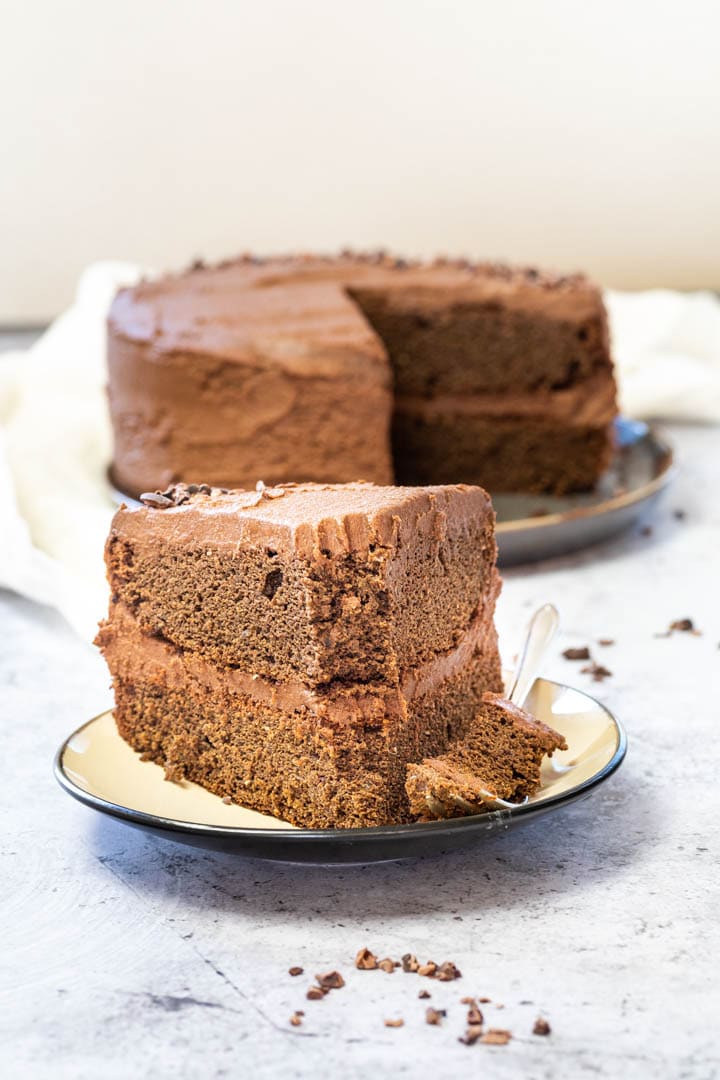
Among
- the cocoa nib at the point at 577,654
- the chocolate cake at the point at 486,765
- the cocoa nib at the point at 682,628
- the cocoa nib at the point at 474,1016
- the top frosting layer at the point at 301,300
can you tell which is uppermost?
the top frosting layer at the point at 301,300

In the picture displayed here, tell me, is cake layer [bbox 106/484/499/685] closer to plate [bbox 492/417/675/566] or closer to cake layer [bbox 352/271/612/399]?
plate [bbox 492/417/675/566]

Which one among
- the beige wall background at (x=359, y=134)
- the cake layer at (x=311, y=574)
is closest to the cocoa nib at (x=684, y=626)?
the cake layer at (x=311, y=574)

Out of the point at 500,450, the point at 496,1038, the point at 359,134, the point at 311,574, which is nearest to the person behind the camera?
the point at 496,1038

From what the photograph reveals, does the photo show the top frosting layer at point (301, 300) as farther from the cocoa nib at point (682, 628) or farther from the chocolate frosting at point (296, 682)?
the chocolate frosting at point (296, 682)

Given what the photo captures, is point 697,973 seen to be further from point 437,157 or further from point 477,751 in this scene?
point 437,157

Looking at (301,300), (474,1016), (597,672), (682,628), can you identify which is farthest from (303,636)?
(301,300)

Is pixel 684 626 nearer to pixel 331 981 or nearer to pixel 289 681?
pixel 289 681
